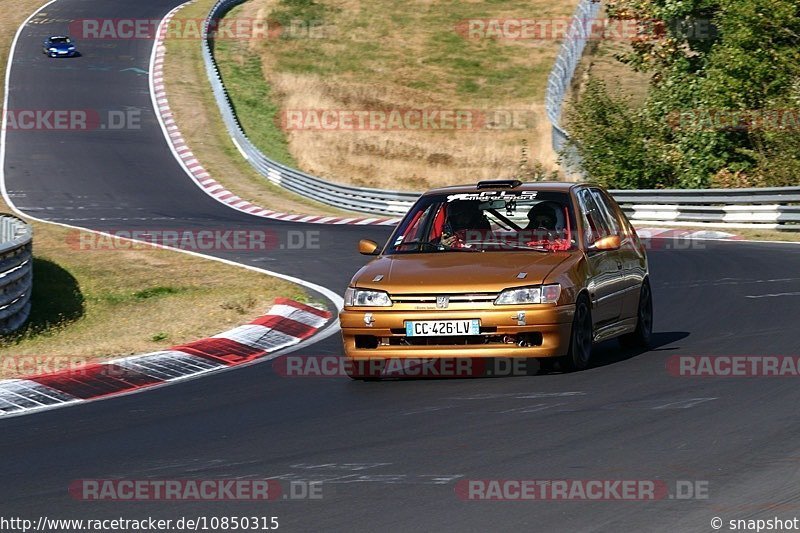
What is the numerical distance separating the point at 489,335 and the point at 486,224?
1.54 metres

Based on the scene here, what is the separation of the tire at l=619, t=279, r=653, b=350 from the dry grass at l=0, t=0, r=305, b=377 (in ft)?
14.6

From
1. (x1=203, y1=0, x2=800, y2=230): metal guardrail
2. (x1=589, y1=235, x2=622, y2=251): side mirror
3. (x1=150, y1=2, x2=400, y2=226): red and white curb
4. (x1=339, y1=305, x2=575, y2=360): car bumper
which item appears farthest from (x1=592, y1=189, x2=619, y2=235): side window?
(x1=150, y1=2, x2=400, y2=226): red and white curb

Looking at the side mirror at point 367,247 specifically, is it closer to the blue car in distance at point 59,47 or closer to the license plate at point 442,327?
the license plate at point 442,327

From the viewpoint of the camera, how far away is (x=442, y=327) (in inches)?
392

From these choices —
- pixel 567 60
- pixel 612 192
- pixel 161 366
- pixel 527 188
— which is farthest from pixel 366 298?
pixel 567 60

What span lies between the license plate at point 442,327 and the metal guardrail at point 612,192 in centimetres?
1627

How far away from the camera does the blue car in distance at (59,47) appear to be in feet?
186

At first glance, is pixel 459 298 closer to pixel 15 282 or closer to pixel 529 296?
pixel 529 296

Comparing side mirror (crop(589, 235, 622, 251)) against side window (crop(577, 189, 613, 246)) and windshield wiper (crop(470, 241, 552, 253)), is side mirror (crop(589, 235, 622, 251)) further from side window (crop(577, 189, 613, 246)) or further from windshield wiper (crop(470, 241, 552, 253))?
windshield wiper (crop(470, 241, 552, 253))

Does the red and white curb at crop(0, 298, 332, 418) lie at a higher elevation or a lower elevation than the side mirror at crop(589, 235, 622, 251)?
lower

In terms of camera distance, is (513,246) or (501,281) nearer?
(501,281)

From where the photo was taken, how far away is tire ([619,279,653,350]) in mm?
11859

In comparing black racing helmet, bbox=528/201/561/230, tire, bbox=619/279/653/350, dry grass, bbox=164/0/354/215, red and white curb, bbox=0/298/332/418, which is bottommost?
dry grass, bbox=164/0/354/215

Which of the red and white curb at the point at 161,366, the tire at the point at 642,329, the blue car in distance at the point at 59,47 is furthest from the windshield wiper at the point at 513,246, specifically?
the blue car in distance at the point at 59,47
